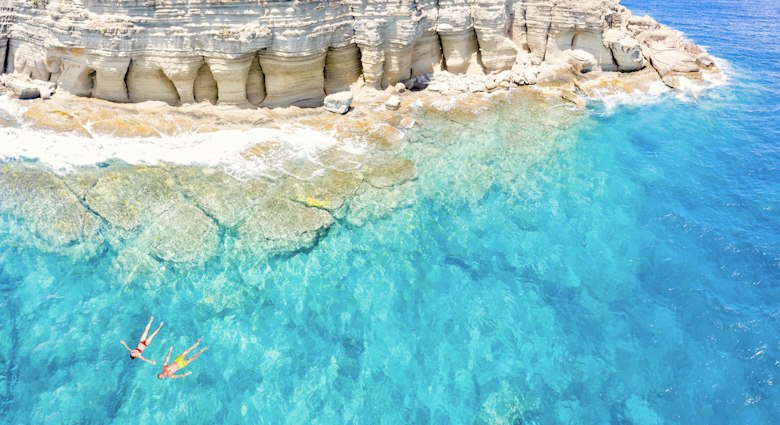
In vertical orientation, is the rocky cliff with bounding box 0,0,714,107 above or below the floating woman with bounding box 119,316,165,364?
above

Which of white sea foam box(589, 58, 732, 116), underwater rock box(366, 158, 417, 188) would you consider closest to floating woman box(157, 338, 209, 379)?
underwater rock box(366, 158, 417, 188)

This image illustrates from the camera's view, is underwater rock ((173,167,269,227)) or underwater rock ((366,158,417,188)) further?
underwater rock ((366,158,417,188))

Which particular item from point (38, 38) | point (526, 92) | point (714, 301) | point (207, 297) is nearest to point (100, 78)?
point (38, 38)

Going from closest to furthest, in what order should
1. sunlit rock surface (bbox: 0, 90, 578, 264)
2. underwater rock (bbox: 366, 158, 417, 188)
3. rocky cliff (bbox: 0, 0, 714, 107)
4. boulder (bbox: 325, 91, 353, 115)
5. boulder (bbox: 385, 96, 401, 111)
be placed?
sunlit rock surface (bbox: 0, 90, 578, 264)
underwater rock (bbox: 366, 158, 417, 188)
rocky cliff (bbox: 0, 0, 714, 107)
boulder (bbox: 325, 91, 353, 115)
boulder (bbox: 385, 96, 401, 111)

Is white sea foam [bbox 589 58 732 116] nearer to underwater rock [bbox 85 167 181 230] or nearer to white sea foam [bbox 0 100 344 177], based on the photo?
white sea foam [bbox 0 100 344 177]

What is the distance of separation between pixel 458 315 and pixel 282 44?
1478cm

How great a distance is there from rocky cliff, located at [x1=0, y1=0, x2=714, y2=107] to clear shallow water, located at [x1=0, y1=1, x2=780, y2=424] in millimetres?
7841

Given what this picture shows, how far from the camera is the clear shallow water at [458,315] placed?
12.9m

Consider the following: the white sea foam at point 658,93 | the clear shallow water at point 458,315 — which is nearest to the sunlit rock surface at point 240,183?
the clear shallow water at point 458,315

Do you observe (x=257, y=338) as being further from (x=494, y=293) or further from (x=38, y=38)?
(x=38, y=38)

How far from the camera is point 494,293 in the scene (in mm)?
15852

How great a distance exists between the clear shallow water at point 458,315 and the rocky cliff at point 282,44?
7841 millimetres

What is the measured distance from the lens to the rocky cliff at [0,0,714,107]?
2081cm

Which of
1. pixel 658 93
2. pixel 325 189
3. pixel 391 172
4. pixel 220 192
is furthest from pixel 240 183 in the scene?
pixel 658 93
